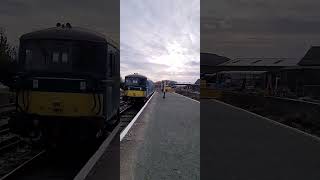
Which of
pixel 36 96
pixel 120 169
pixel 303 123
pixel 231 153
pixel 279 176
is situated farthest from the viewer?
pixel 303 123

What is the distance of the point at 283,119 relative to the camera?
22453 mm

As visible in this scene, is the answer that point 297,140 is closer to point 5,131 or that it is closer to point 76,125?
point 76,125

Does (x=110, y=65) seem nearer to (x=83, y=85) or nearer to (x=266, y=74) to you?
(x=83, y=85)

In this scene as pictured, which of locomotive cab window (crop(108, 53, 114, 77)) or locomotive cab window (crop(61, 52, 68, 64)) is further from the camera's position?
locomotive cab window (crop(108, 53, 114, 77))

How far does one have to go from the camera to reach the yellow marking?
1159 centimetres

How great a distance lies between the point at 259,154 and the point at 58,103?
4.63 meters

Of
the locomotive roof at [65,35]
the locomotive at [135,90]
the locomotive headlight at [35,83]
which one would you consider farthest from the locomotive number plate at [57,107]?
the locomotive at [135,90]

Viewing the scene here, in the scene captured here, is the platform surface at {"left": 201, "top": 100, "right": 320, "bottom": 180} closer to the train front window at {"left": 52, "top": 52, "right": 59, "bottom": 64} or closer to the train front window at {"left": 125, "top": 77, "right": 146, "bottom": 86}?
the train front window at {"left": 52, "top": 52, "right": 59, "bottom": 64}

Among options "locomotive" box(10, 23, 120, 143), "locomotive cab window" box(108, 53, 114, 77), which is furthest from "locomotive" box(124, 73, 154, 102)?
"locomotive" box(10, 23, 120, 143)

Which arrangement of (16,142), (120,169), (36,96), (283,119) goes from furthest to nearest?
(283,119) < (16,142) < (36,96) < (120,169)

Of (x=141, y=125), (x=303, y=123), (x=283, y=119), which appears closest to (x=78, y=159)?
(x=141, y=125)

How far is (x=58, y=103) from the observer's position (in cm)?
1161

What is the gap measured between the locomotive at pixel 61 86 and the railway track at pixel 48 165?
1.85 ft

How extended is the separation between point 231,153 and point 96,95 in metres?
3.40
